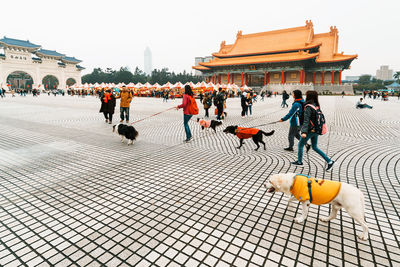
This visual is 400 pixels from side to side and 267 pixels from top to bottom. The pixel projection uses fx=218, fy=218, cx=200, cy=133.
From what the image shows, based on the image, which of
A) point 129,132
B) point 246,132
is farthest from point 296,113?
point 129,132

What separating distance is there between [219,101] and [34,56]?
7013cm

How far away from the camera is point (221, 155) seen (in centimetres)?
531

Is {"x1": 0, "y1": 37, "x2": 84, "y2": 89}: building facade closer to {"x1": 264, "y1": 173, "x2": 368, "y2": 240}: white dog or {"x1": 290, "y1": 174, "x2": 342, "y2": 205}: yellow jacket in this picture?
{"x1": 264, "y1": 173, "x2": 368, "y2": 240}: white dog

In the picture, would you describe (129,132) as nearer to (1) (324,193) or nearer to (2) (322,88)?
(1) (324,193)

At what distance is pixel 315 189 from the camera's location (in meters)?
2.43

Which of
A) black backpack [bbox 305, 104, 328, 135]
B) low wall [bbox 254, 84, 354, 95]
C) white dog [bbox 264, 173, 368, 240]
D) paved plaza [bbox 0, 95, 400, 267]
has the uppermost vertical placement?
low wall [bbox 254, 84, 354, 95]

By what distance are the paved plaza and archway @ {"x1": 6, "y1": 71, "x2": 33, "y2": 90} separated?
79534mm

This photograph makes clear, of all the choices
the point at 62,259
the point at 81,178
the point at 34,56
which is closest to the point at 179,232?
the point at 62,259

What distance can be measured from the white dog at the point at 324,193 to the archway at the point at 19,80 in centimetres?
8265

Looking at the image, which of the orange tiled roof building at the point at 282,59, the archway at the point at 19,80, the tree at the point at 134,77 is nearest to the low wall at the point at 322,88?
the orange tiled roof building at the point at 282,59

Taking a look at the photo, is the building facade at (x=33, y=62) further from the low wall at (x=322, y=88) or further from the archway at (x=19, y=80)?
the low wall at (x=322, y=88)

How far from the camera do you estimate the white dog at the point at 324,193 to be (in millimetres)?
2250

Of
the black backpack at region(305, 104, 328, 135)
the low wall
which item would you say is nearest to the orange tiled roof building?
the low wall

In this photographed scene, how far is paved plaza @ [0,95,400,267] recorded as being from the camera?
2168 millimetres
